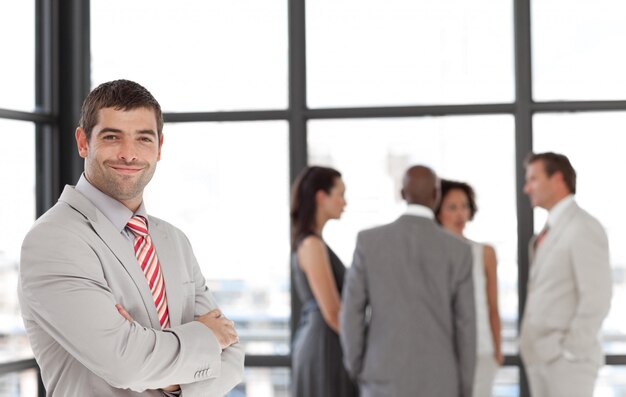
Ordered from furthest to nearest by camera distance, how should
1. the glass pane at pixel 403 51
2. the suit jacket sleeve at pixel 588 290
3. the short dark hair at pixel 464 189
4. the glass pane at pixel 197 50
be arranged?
the glass pane at pixel 197 50, the glass pane at pixel 403 51, the short dark hair at pixel 464 189, the suit jacket sleeve at pixel 588 290

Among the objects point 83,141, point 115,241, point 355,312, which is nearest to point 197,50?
point 355,312

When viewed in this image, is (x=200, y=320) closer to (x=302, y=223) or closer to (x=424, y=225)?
(x=424, y=225)

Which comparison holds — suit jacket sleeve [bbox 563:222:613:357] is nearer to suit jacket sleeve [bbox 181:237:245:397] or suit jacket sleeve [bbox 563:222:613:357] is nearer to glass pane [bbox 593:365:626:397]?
glass pane [bbox 593:365:626:397]

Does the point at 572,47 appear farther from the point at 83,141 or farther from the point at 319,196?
the point at 83,141

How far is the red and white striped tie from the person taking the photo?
1807mm

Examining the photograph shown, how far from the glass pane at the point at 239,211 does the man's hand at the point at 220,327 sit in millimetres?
3063

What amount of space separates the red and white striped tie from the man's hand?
0.28 ft

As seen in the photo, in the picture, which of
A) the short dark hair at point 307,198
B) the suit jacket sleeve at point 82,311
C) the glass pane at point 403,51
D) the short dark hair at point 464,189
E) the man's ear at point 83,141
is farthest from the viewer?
the glass pane at point 403,51

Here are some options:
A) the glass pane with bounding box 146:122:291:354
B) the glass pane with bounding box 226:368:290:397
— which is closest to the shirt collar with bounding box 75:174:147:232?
the glass pane with bounding box 146:122:291:354

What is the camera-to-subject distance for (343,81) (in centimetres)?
497

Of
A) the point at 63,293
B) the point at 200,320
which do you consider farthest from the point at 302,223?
the point at 63,293

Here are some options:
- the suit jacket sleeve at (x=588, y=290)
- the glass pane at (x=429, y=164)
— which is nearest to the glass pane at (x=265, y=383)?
the glass pane at (x=429, y=164)

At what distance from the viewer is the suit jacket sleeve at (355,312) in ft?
11.7

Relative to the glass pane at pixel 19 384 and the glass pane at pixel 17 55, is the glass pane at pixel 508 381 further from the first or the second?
the glass pane at pixel 17 55
